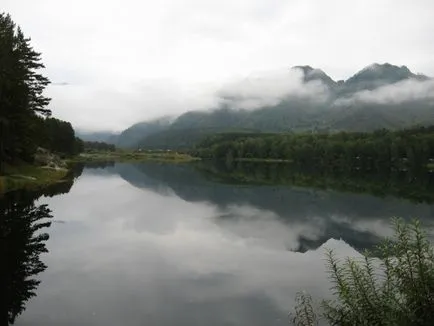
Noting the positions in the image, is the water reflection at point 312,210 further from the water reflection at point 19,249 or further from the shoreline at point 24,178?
the shoreline at point 24,178

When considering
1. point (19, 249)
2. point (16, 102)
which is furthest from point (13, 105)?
point (19, 249)

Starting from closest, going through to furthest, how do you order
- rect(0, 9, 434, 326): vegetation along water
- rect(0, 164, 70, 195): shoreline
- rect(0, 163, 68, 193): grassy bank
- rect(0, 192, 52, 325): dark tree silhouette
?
rect(0, 9, 434, 326): vegetation along water, rect(0, 192, 52, 325): dark tree silhouette, rect(0, 164, 70, 195): shoreline, rect(0, 163, 68, 193): grassy bank

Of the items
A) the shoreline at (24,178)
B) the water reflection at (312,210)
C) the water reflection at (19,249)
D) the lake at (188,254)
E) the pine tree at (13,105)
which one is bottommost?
the water reflection at (312,210)

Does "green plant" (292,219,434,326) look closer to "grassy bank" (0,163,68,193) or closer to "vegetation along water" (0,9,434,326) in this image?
"vegetation along water" (0,9,434,326)

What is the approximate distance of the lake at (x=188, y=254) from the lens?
24.2m

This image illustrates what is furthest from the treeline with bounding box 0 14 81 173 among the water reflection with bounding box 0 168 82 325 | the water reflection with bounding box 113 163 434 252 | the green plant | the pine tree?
the green plant

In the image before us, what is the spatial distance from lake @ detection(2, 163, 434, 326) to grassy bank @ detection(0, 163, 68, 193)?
425cm

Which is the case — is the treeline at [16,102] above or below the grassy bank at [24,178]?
above

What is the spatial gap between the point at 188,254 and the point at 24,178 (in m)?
49.6

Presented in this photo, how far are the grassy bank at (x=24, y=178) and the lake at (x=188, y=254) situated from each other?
4250 mm

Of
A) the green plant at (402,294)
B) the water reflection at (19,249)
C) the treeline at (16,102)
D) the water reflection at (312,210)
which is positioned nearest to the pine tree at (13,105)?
the treeline at (16,102)

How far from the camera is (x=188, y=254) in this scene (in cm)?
3953

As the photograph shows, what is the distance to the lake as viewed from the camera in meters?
24.2

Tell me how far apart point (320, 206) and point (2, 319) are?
66746 millimetres
